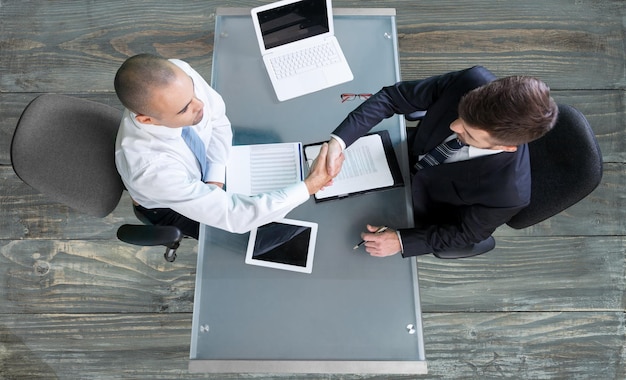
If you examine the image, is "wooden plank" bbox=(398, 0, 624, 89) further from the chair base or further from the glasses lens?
the chair base

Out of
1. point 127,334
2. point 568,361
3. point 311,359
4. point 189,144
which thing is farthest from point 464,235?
point 127,334

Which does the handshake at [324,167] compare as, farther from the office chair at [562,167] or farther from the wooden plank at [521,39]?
the wooden plank at [521,39]

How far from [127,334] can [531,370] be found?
1.82 m

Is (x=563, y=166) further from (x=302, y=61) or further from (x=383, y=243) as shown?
(x=302, y=61)

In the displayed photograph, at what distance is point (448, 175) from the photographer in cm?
148

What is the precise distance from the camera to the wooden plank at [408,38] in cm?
245

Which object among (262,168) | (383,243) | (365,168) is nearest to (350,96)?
(365,168)

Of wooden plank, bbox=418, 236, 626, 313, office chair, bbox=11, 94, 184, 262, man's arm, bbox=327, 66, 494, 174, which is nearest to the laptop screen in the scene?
man's arm, bbox=327, 66, 494, 174

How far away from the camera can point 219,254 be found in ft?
4.93

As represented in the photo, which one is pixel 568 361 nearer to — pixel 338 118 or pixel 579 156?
pixel 579 156

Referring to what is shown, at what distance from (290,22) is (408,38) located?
1.06 metres

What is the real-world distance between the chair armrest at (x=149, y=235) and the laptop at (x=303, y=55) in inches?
23.3

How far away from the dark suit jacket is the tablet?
0.30 m

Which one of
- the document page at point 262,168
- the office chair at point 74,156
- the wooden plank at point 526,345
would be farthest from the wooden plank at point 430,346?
the document page at point 262,168
